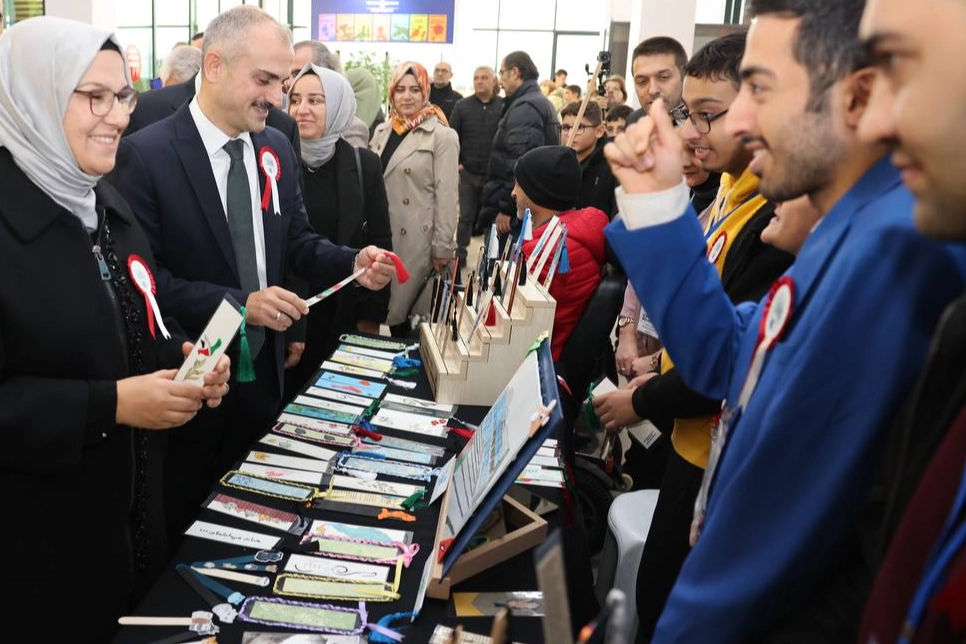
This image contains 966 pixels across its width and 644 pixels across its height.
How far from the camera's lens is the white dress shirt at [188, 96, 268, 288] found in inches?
96.4

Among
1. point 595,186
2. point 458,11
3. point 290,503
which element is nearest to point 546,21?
point 458,11

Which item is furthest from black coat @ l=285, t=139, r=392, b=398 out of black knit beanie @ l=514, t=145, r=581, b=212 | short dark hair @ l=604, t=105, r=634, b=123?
short dark hair @ l=604, t=105, r=634, b=123

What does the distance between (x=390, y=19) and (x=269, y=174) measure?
47.8ft

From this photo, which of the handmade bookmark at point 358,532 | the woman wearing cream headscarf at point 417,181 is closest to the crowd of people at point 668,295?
the handmade bookmark at point 358,532

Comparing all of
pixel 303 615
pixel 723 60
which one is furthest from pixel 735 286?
pixel 303 615

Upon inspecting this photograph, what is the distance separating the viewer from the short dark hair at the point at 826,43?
1001 mm

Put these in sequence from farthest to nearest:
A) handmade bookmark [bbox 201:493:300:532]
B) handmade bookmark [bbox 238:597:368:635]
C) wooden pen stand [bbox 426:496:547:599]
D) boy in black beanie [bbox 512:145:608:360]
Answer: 1. boy in black beanie [bbox 512:145:608:360]
2. handmade bookmark [bbox 201:493:300:532]
3. wooden pen stand [bbox 426:496:547:599]
4. handmade bookmark [bbox 238:597:368:635]

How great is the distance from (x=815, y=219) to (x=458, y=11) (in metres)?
16.0

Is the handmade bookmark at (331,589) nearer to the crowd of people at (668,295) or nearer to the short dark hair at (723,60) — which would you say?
the crowd of people at (668,295)

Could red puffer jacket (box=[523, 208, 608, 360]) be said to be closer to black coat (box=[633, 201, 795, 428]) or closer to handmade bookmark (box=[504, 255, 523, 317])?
handmade bookmark (box=[504, 255, 523, 317])

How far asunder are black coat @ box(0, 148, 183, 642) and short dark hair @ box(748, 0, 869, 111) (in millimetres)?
1352

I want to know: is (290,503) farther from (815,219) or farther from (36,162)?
(815,219)

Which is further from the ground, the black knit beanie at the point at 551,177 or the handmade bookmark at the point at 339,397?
the black knit beanie at the point at 551,177

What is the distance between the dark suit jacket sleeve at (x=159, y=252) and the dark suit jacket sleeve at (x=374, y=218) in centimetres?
149
